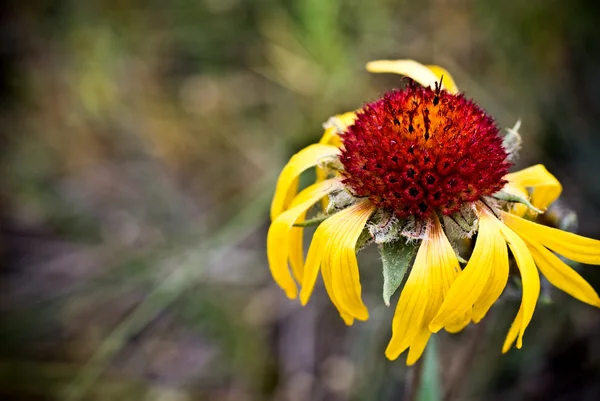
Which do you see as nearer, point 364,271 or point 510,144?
point 510,144

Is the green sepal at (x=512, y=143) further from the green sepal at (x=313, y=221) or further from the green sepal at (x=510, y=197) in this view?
the green sepal at (x=313, y=221)

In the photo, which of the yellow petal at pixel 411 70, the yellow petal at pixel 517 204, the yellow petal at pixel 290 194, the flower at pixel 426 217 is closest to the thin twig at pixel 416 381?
the flower at pixel 426 217

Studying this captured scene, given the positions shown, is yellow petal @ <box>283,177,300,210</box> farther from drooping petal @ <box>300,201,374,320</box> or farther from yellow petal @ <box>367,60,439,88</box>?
yellow petal @ <box>367,60,439,88</box>

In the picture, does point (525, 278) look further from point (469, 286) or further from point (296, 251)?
point (296, 251)

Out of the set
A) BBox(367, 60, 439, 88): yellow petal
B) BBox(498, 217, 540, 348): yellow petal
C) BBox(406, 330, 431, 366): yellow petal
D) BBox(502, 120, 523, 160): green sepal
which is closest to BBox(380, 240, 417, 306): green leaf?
BBox(406, 330, 431, 366): yellow petal

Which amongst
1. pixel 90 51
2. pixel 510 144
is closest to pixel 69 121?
pixel 90 51

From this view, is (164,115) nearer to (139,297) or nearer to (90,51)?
(90,51)
